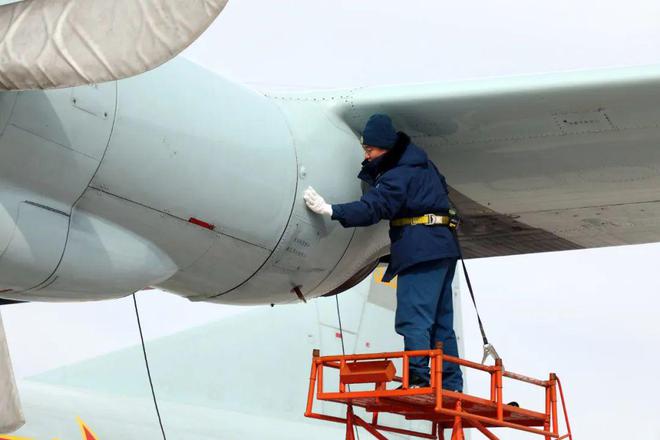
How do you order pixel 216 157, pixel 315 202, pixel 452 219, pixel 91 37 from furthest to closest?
pixel 452 219, pixel 315 202, pixel 216 157, pixel 91 37

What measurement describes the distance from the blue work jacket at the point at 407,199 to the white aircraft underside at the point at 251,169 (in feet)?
0.69

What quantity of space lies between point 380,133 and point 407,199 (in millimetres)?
407

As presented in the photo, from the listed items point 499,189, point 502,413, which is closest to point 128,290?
point 502,413

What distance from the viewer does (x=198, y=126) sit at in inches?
234

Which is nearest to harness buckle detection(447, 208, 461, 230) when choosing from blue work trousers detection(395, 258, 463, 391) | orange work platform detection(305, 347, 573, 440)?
blue work trousers detection(395, 258, 463, 391)

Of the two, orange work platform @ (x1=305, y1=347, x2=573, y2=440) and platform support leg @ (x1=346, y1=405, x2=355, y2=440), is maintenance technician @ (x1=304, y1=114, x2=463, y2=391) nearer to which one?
orange work platform @ (x1=305, y1=347, x2=573, y2=440)

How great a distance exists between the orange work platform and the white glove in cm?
84

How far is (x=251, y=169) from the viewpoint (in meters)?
6.20

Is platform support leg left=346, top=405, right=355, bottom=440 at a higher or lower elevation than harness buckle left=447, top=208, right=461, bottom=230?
lower

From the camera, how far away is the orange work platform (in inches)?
256

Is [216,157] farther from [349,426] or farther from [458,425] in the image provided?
[349,426]

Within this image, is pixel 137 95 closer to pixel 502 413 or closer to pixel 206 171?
pixel 206 171

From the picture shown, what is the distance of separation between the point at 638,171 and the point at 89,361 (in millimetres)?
7773

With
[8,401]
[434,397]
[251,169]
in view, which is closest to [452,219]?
[434,397]
